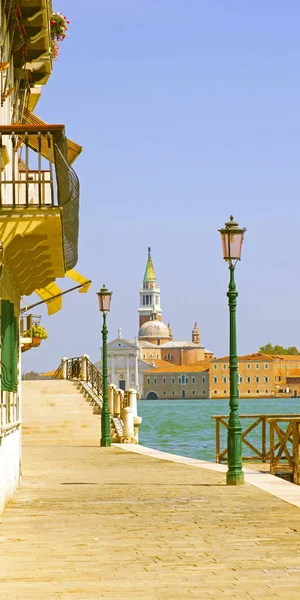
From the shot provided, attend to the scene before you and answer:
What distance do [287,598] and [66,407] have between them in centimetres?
3256

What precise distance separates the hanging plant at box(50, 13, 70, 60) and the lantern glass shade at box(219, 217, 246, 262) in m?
3.85

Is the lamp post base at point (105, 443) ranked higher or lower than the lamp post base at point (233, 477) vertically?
higher

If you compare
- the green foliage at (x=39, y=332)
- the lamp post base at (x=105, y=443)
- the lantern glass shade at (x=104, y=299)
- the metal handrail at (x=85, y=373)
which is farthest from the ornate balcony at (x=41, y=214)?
the metal handrail at (x=85, y=373)

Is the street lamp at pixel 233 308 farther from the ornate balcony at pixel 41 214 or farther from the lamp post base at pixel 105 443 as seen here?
the lamp post base at pixel 105 443

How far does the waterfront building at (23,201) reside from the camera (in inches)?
463

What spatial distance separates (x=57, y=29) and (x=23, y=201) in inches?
142

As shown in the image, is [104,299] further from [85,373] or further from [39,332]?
[85,373]

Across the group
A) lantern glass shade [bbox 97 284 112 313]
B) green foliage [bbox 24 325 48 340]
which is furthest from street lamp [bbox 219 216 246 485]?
green foliage [bbox 24 325 48 340]

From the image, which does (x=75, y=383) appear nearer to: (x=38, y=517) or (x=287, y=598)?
(x=38, y=517)

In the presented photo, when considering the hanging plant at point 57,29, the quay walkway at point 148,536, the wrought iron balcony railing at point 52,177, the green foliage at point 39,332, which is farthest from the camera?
the green foliage at point 39,332

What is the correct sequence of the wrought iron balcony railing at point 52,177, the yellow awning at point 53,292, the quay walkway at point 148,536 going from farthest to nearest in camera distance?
the yellow awning at point 53,292 → the wrought iron balcony railing at point 52,177 → the quay walkway at point 148,536

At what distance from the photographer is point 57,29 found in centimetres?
1719

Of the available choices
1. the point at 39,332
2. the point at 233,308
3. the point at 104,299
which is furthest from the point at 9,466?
the point at 39,332

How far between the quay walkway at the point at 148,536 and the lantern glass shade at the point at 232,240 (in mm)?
3634
